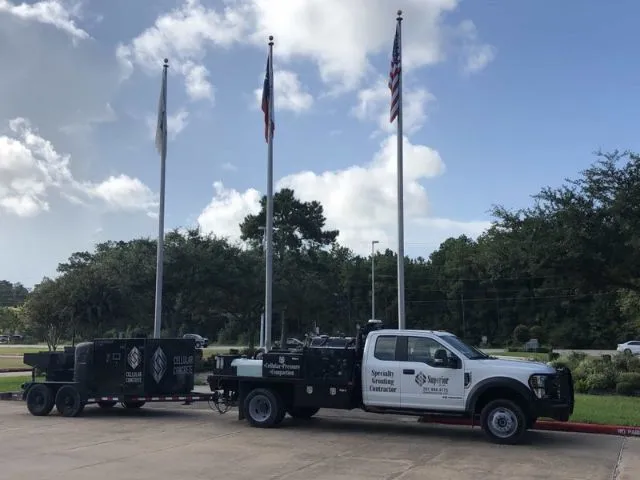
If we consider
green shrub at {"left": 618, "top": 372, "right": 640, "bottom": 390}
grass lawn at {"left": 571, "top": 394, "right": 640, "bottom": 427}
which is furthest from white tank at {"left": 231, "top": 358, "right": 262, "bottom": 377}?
green shrub at {"left": 618, "top": 372, "right": 640, "bottom": 390}

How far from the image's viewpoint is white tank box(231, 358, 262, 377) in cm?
1438

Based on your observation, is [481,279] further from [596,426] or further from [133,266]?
[596,426]

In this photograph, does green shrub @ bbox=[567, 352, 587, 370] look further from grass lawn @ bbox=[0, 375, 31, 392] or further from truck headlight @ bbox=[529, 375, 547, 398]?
grass lawn @ bbox=[0, 375, 31, 392]

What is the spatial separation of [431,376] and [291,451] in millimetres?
3001

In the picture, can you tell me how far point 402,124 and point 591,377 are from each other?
9506 millimetres

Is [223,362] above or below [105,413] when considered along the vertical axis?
above

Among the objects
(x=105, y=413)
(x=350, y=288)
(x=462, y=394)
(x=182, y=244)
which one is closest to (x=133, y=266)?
(x=182, y=244)

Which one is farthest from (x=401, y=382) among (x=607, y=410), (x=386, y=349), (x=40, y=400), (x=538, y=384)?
(x=40, y=400)

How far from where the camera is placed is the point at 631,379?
798 inches

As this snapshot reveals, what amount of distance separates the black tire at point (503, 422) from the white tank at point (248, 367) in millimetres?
4583

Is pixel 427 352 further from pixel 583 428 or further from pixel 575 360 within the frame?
pixel 575 360

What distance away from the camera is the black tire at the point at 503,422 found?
12.1 m

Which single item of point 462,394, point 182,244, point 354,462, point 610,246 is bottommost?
point 354,462

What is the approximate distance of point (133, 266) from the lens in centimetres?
3403
